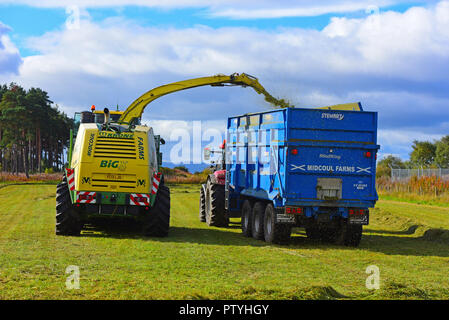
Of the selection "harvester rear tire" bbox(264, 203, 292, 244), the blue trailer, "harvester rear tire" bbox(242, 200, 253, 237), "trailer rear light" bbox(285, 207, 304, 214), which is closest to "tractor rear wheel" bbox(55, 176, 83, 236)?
"harvester rear tire" bbox(242, 200, 253, 237)

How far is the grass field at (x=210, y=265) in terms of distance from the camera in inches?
368

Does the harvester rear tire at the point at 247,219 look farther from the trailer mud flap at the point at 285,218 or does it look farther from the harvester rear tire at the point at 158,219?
the harvester rear tire at the point at 158,219

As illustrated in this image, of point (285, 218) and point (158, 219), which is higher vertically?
point (285, 218)

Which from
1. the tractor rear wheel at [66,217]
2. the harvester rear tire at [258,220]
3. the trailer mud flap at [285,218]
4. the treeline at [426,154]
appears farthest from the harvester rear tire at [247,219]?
the treeline at [426,154]

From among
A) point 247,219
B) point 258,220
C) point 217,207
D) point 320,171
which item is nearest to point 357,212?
point 320,171

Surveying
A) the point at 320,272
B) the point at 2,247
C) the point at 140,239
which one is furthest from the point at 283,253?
the point at 2,247

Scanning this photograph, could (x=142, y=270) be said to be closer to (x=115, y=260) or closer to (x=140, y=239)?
(x=115, y=260)

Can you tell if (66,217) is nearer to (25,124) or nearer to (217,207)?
(217,207)

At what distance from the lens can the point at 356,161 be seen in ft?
53.6

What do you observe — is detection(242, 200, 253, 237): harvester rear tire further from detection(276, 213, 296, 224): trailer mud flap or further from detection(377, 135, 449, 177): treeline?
detection(377, 135, 449, 177): treeline

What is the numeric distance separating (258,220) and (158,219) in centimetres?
279

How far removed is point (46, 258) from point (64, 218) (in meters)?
4.49

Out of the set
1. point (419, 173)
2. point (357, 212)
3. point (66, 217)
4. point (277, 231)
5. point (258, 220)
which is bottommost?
point (277, 231)

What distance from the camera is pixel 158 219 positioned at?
17359 millimetres
